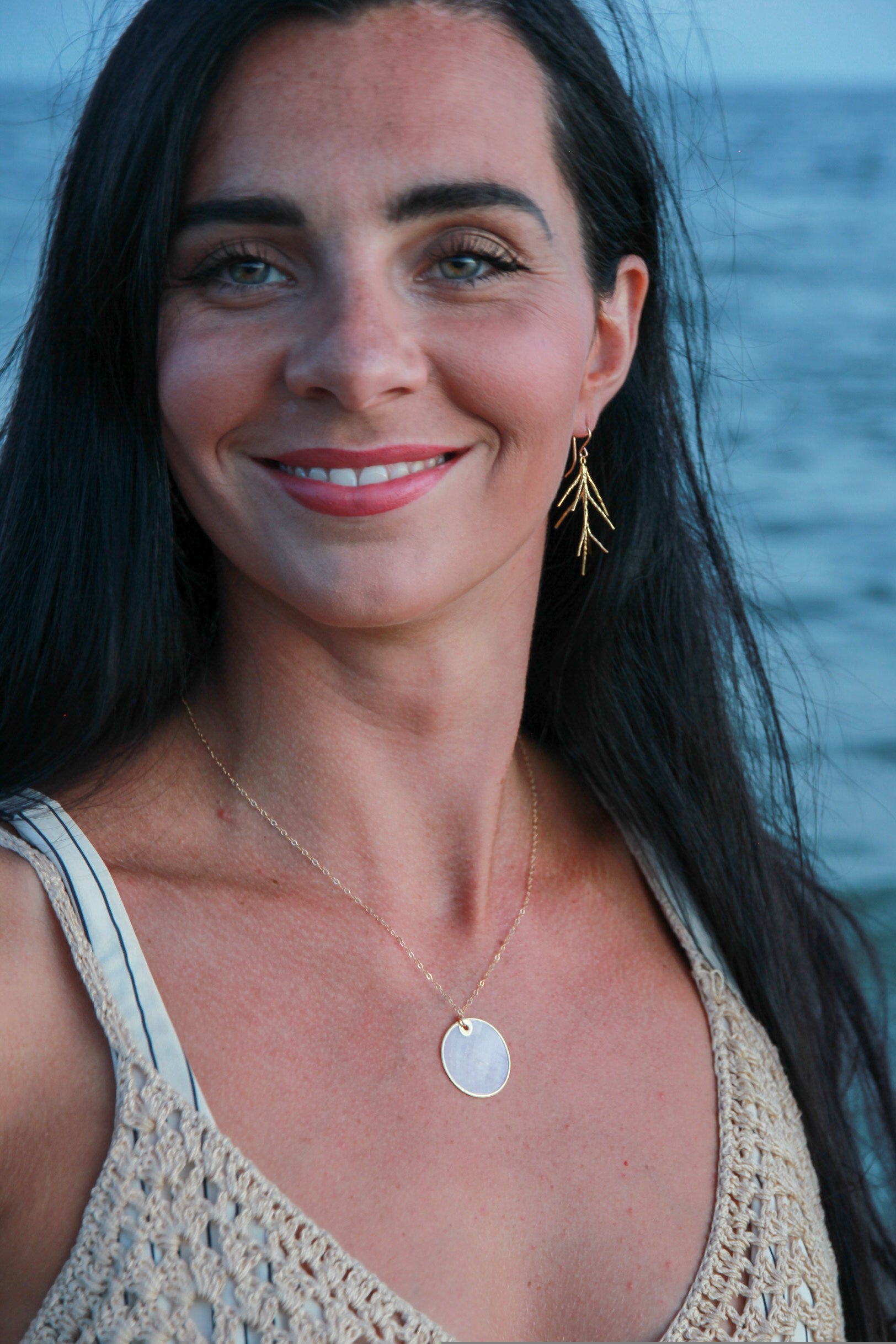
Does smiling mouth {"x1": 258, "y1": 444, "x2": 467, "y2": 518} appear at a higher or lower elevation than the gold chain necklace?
higher

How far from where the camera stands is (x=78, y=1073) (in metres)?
1.45

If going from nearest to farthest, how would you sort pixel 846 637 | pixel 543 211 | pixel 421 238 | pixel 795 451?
pixel 421 238
pixel 543 211
pixel 846 637
pixel 795 451

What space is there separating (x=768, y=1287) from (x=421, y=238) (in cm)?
122

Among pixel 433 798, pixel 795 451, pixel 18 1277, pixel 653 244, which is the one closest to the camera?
pixel 18 1277

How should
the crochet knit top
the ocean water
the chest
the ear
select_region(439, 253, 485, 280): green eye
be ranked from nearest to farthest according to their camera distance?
the crochet knit top
the chest
select_region(439, 253, 485, 280): green eye
the ear
the ocean water

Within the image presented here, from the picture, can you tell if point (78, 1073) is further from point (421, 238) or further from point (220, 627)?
point (421, 238)

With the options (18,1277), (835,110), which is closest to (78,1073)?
(18,1277)

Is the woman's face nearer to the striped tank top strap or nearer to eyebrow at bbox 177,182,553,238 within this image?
eyebrow at bbox 177,182,553,238

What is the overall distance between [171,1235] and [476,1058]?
0.44 m

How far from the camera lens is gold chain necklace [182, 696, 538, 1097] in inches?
66.3

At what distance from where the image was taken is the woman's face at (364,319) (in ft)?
5.09

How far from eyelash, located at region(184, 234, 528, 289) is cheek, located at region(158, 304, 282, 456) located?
0.15 ft

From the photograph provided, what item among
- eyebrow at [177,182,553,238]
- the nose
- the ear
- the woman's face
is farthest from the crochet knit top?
the ear

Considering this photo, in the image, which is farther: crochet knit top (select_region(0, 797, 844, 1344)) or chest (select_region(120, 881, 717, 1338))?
chest (select_region(120, 881, 717, 1338))
